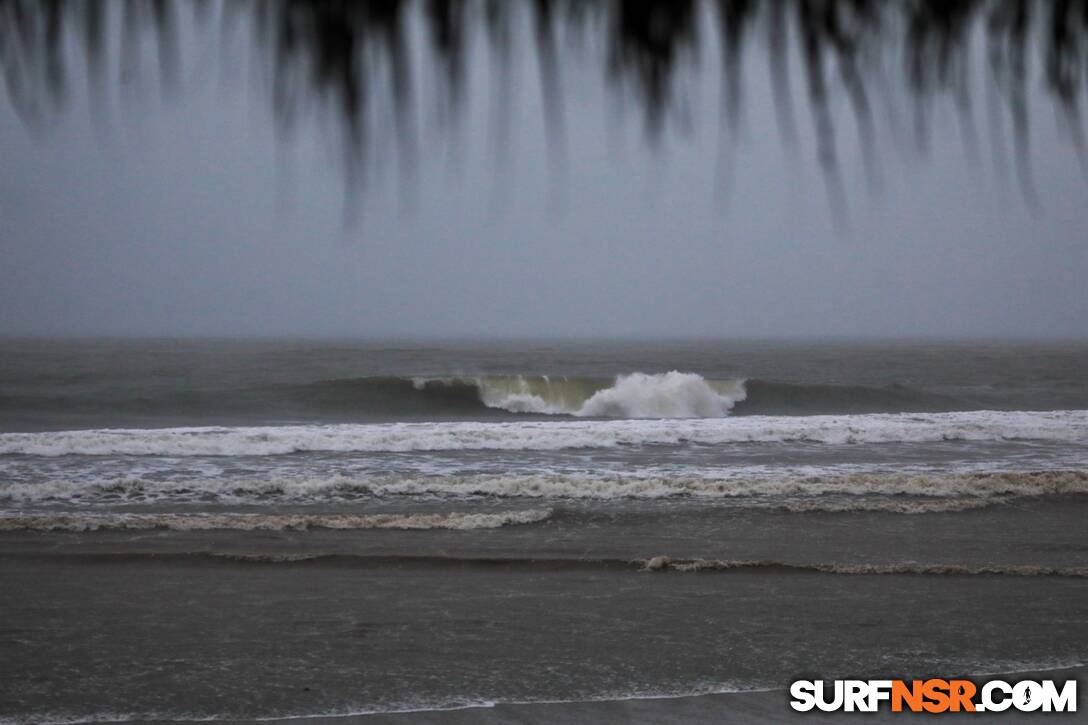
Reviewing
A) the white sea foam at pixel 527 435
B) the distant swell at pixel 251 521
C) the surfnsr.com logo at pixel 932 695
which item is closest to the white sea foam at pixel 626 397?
the white sea foam at pixel 527 435

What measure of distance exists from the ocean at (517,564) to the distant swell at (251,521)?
4cm

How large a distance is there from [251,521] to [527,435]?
7439 millimetres

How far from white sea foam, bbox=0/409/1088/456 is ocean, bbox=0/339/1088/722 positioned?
0.29 feet

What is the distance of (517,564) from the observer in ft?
24.5

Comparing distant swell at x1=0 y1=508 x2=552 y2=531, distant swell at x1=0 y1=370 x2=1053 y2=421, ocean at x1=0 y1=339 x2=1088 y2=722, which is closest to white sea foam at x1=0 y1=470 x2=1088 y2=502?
ocean at x1=0 y1=339 x2=1088 y2=722

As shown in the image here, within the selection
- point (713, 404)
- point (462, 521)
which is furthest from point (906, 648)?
point (713, 404)

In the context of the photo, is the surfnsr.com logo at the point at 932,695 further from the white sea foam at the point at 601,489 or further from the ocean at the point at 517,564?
the white sea foam at the point at 601,489

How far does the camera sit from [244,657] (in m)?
5.16

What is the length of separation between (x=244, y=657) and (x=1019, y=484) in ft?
31.6

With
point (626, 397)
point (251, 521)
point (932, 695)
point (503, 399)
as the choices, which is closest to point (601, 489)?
point (251, 521)

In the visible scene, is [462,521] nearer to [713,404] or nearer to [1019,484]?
[1019,484]

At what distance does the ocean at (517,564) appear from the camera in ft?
16.3

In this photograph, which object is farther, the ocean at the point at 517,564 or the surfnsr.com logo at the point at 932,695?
the ocean at the point at 517,564

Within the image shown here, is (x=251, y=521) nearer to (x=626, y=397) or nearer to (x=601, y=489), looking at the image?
(x=601, y=489)
